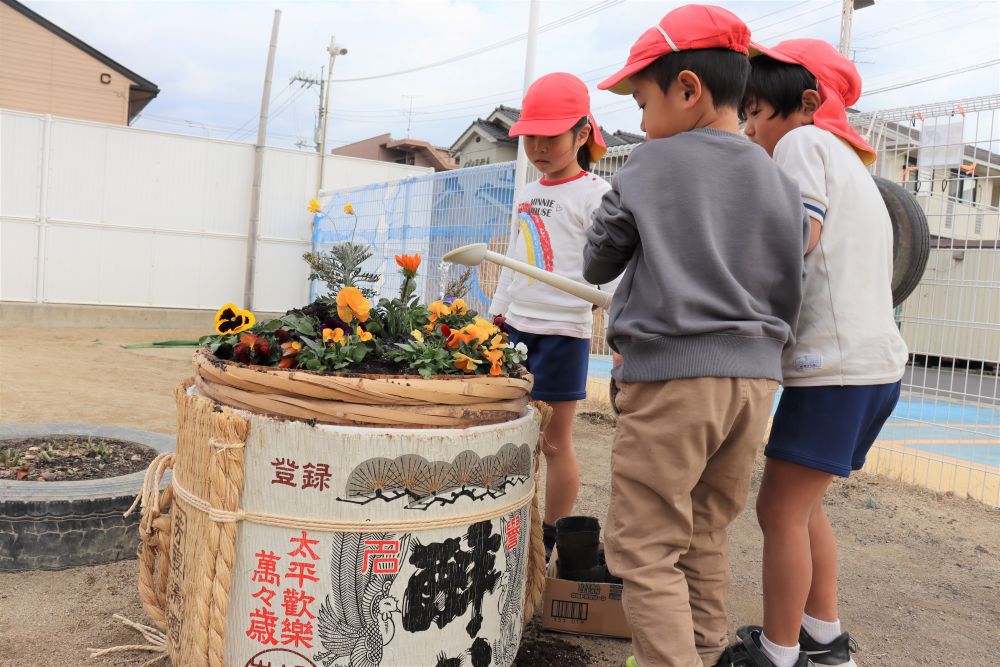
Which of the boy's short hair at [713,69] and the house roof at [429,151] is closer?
the boy's short hair at [713,69]

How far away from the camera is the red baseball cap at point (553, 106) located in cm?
254

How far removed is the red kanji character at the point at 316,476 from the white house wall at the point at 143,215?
11.2 meters

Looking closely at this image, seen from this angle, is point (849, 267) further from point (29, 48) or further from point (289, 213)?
point (29, 48)

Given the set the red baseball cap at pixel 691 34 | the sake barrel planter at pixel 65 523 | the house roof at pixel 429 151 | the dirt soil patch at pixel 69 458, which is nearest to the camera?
the red baseball cap at pixel 691 34

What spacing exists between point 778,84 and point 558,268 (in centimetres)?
95

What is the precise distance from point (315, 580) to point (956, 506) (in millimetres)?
4003

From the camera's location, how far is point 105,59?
19484 mm

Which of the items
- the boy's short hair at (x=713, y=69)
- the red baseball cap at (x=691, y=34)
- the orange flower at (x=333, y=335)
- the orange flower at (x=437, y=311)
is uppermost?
the red baseball cap at (x=691, y=34)

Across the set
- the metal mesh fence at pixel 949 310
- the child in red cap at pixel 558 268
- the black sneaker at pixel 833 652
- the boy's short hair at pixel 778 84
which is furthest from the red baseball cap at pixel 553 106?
the metal mesh fence at pixel 949 310

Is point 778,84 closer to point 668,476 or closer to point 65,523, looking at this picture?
point 668,476

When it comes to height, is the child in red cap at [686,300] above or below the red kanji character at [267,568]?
above

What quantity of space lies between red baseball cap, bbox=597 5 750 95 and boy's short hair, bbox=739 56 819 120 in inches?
11.5

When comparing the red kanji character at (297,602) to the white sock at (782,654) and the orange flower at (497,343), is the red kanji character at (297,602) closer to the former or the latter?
the orange flower at (497,343)

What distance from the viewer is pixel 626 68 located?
1781mm
